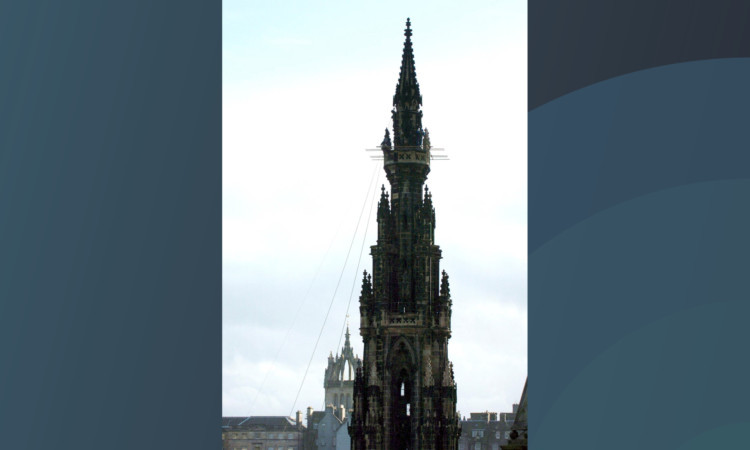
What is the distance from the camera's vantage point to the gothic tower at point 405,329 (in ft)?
200

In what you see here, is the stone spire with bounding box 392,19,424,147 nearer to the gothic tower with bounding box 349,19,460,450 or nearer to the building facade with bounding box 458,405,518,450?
the gothic tower with bounding box 349,19,460,450

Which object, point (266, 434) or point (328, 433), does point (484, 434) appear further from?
point (266, 434)

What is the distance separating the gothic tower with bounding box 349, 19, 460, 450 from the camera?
60938 mm
